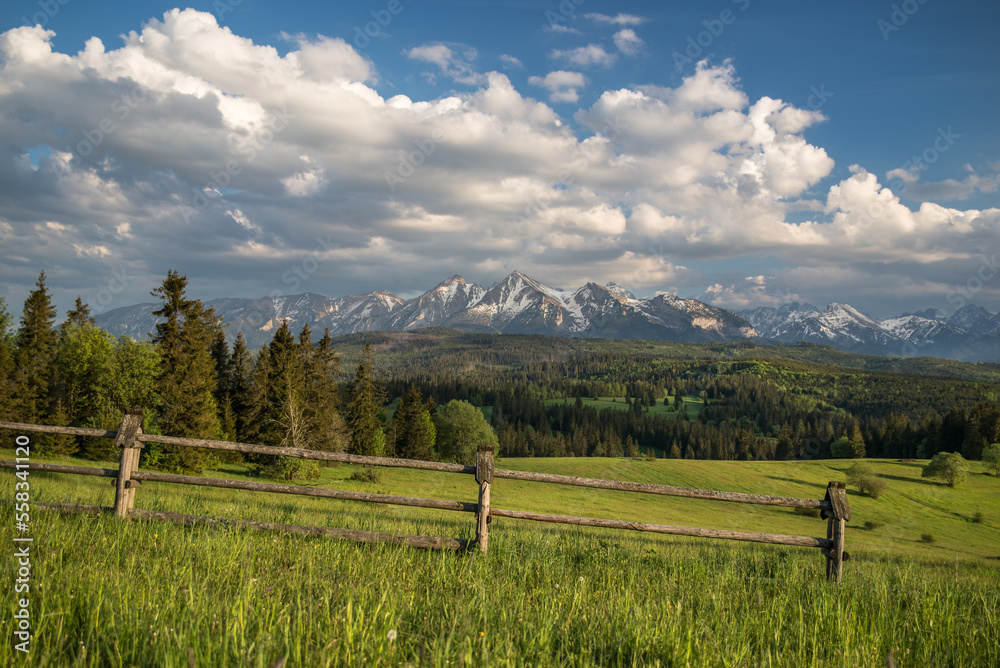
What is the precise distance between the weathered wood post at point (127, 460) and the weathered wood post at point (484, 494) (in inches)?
201

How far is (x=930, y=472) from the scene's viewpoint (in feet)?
206

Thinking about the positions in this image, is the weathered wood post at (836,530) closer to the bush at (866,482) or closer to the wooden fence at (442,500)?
the wooden fence at (442,500)

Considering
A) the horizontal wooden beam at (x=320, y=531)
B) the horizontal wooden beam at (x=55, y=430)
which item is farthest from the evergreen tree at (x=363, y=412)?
the horizontal wooden beam at (x=320, y=531)

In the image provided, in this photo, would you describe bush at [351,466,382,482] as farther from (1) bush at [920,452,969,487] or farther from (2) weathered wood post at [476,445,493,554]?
(1) bush at [920,452,969,487]

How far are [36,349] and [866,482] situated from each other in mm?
80756

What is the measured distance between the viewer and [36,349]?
121 ft

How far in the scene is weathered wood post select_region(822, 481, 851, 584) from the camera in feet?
23.9

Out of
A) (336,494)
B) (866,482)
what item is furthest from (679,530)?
(866,482)

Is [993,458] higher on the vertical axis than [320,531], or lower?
lower

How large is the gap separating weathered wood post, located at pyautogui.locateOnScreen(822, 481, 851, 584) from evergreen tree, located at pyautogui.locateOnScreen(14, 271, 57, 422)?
45.4 meters

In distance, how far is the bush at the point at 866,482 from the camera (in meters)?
56.3

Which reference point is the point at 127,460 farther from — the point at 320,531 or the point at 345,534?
the point at 345,534

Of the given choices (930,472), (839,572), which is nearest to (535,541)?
(839,572)

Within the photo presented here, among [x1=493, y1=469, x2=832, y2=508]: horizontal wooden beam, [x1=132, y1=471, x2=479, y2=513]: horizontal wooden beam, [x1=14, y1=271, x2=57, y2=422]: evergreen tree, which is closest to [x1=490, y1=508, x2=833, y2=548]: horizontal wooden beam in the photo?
[x1=493, y1=469, x2=832, y2=508]: horizontal wooden beam
